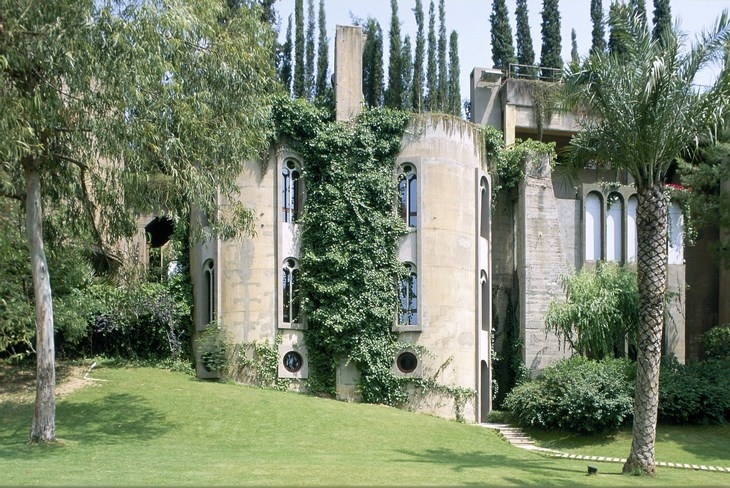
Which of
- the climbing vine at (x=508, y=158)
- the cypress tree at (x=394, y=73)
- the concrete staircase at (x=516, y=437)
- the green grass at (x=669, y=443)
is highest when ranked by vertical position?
the cypress tree at (x=394, y=73)

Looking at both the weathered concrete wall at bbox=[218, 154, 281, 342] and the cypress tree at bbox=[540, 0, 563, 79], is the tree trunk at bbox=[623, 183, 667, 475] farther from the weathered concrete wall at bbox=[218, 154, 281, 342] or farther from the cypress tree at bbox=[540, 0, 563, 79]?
the cypress tree at bbox=[540, 0, 563, 79]

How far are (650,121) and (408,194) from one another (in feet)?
40.1

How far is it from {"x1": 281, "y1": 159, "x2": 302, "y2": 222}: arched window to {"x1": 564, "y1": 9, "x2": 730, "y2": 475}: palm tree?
41.6 feet

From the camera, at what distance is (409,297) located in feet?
95.8

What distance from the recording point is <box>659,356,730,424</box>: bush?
26.3m

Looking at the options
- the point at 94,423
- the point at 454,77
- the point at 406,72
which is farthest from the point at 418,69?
the point at 94,423

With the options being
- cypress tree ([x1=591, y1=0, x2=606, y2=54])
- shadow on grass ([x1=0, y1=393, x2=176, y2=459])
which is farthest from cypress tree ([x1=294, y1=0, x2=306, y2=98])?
shadow on grass ([x1=0, y1=393, x2=176, y2=459])

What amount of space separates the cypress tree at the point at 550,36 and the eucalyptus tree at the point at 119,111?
29.1m

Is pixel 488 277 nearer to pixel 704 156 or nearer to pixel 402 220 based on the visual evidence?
pixel 402 220

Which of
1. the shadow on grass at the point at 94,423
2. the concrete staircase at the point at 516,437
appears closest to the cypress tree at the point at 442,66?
the concrete staircase at the point at 516,437

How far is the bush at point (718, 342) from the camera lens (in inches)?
1222

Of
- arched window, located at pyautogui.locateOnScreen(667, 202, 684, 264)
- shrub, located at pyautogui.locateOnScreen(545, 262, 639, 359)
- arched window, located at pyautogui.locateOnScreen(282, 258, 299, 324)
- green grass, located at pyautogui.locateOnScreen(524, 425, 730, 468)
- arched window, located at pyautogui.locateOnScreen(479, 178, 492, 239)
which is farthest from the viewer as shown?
arched window, located at pyautogui.locateOnScreen(667, 202, 684, 264)

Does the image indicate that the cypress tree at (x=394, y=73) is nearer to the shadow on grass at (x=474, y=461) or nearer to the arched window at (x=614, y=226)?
the arched window at (x=614, y=226)

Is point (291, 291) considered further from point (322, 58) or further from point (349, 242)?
point (322, 58)
